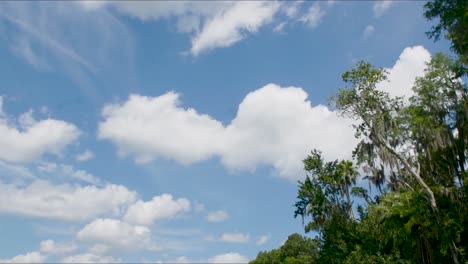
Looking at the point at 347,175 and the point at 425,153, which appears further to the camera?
the point at 347,175

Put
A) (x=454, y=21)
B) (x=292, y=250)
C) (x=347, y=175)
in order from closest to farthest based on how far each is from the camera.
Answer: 1. (x=454, y=21)
2. (x=347, y=175)
3. (x=292, y=250)

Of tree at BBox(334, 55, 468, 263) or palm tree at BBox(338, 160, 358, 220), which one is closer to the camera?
tree at BBox(334, 55, 468, 263)

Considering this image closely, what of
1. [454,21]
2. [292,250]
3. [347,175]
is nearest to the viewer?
[454,21]

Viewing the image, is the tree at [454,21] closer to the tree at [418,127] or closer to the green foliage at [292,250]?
the tree at [418,127]

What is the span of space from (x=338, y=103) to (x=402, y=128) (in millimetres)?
4374

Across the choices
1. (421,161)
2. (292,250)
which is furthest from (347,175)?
(292,250)

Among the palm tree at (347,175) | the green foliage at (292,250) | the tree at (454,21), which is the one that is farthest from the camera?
the green foliage at (292,250)

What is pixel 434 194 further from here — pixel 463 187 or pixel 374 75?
pixel 374 75

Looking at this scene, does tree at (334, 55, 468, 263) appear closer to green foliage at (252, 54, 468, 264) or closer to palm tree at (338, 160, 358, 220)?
green foliage at (252, 54, 468, 264)

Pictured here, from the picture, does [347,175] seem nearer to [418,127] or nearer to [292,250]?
[418,127]

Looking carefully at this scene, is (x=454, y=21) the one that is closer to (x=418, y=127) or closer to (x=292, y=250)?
(x=418, y=127)

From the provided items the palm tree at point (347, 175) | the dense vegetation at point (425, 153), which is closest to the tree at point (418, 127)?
the dense vegetation at point (425, 153)

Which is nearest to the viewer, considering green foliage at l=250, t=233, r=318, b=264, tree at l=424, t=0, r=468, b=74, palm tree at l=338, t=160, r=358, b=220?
tree at l=424, t=0, r=468, b=74

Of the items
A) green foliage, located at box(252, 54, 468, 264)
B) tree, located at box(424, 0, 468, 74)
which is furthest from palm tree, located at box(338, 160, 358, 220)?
tree, located at box(424, 0, 468, 74)
